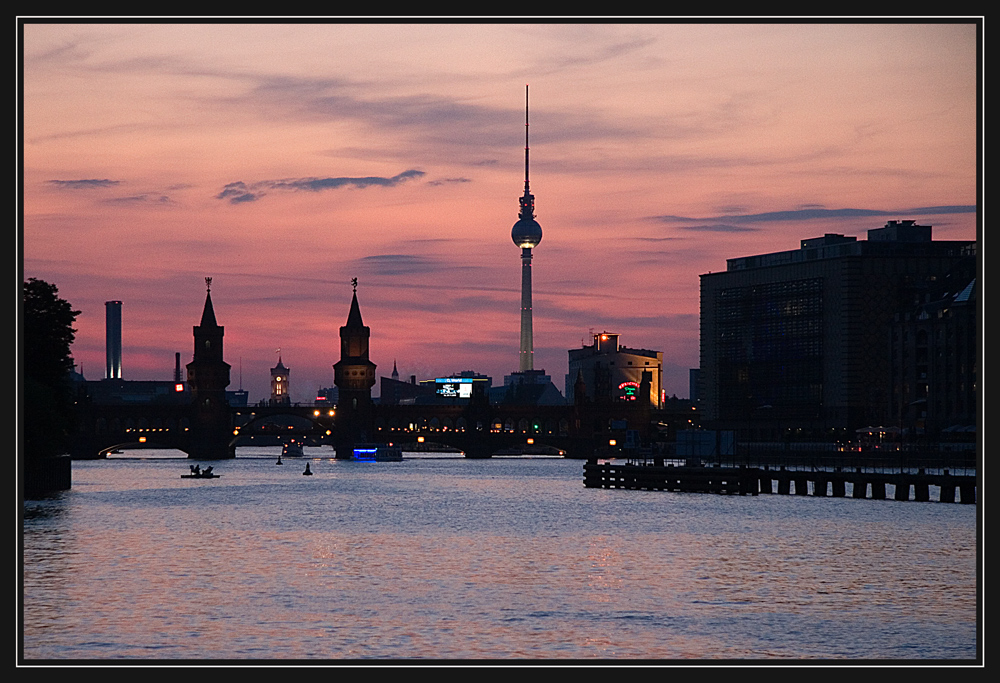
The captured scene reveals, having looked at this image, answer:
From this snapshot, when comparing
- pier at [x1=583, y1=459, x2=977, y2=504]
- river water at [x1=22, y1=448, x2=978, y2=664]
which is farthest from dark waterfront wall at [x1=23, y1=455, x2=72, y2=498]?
pier at [x1=583, y1=459, x2=977, y2=504]

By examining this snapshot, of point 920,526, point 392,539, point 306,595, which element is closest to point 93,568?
point 306,595

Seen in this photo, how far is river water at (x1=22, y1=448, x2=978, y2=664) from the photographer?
43.6 m

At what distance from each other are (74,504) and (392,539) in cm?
4033

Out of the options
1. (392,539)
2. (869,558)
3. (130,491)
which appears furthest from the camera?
(130,491)

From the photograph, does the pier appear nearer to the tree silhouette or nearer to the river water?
the river water

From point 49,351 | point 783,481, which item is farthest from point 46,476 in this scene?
point 783,481

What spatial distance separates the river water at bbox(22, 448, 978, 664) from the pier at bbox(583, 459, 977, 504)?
6447 millimetres

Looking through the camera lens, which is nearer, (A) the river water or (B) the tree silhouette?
(A) the river water

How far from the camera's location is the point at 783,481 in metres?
139

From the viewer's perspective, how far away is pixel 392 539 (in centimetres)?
8531
